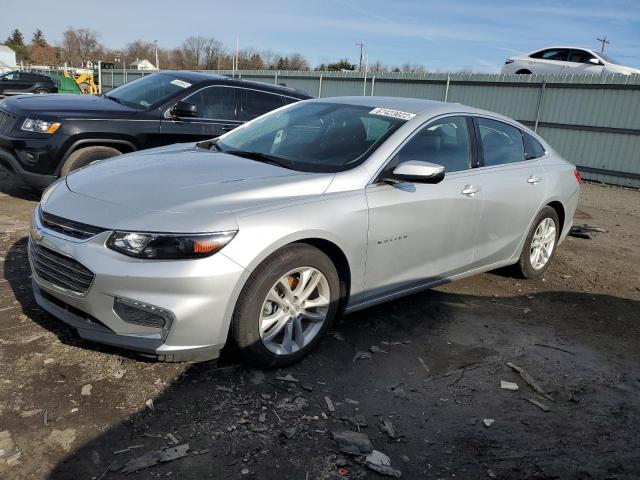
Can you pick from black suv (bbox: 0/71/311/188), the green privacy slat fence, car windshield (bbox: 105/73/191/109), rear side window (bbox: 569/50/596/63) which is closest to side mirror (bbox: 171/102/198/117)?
black suv (bbox: 0/71/311/188)

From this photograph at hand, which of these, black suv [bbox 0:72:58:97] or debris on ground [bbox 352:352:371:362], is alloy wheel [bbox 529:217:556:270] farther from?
black suv [bbox 0:72:58:97]

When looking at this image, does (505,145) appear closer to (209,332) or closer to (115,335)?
(209,332)

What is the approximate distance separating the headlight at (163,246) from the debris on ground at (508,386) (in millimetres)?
2029

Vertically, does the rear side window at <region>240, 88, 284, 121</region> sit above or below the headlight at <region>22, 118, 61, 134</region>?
above

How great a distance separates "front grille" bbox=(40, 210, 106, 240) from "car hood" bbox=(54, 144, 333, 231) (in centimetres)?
4

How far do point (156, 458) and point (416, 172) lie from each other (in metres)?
2.25

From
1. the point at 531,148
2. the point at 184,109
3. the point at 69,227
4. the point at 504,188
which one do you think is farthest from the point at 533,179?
the point at 184,109

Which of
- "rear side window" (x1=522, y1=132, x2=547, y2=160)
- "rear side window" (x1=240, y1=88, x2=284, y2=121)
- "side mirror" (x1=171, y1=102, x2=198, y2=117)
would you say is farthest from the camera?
"rear side window" (x1=240, y1=88, x2=284, y2=121)

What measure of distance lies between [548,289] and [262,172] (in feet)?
11.0

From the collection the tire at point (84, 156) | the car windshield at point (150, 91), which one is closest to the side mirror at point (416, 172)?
the tire at point (84, 156)

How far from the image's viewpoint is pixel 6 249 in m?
5.02

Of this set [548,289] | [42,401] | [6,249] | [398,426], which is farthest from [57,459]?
[548,289]

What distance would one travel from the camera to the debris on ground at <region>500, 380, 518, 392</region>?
3.40 meters

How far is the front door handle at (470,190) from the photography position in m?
4.20
